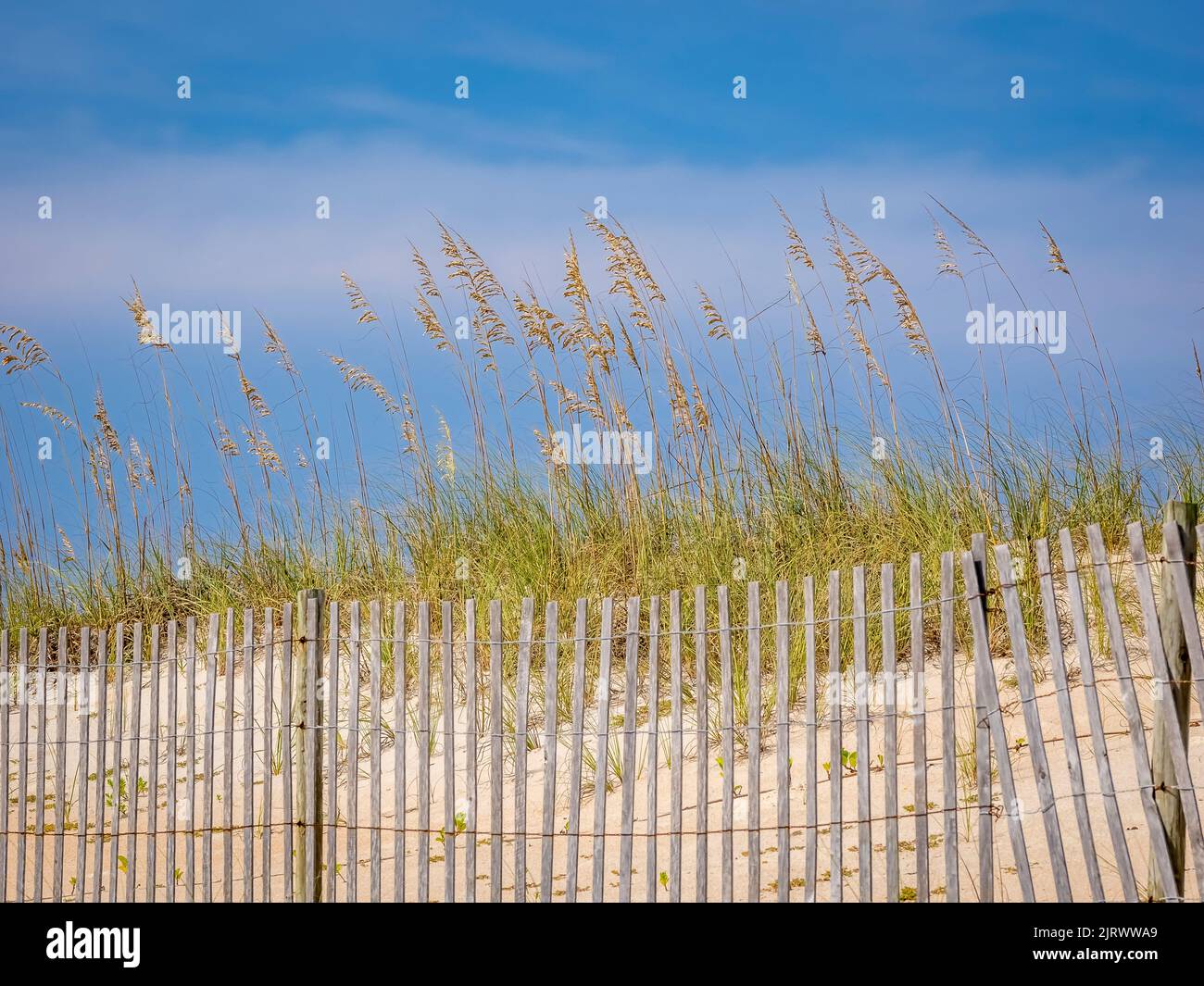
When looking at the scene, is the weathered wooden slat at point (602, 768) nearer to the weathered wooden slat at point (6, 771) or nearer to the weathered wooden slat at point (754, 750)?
the weathered wooden slat at point (754, 750)

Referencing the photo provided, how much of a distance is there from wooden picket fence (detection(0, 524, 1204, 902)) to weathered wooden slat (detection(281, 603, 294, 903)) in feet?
0.05

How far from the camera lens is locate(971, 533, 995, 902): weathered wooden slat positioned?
3.24 m

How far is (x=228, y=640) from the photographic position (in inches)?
174

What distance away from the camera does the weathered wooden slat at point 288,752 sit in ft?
13.2

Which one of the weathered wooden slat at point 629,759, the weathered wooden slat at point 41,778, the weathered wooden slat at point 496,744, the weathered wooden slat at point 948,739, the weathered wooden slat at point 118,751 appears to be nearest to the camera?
the weathered wooden slat at point 948,739

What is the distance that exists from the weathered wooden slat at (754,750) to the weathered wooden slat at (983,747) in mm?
635

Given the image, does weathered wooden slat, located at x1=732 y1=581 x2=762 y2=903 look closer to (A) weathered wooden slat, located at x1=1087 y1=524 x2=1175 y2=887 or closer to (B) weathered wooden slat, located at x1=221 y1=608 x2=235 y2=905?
(A) weathered wooden slat, located at x1=1087 y1=524 x2=1175 y2=887

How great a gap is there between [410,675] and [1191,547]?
4435 mm

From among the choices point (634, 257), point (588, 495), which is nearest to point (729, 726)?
point (588, 495)

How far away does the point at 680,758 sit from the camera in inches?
129

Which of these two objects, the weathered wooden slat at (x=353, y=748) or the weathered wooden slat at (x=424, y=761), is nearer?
the weathered wooden slat at (x=424, y=761)

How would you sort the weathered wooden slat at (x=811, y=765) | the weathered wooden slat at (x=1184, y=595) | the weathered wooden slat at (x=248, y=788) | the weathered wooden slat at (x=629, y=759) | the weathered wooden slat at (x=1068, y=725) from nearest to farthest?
the weathered wooden slat at (x=1184, y=595), the weathered wooden slat at (x=1068, y=725), the weathered wooden slat at (x=811, y=765), the weathered wooden slat at (x=629, y=759), the weathered wooden slat at (x=248, y=788)

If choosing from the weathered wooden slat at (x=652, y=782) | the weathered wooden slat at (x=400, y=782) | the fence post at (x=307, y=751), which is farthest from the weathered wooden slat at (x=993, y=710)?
the fence post at (x=307, y=751)

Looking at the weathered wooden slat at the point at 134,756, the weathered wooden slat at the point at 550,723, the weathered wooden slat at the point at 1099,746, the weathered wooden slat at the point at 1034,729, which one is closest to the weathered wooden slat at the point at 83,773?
the weathered wooden slat at the point at 134,756
